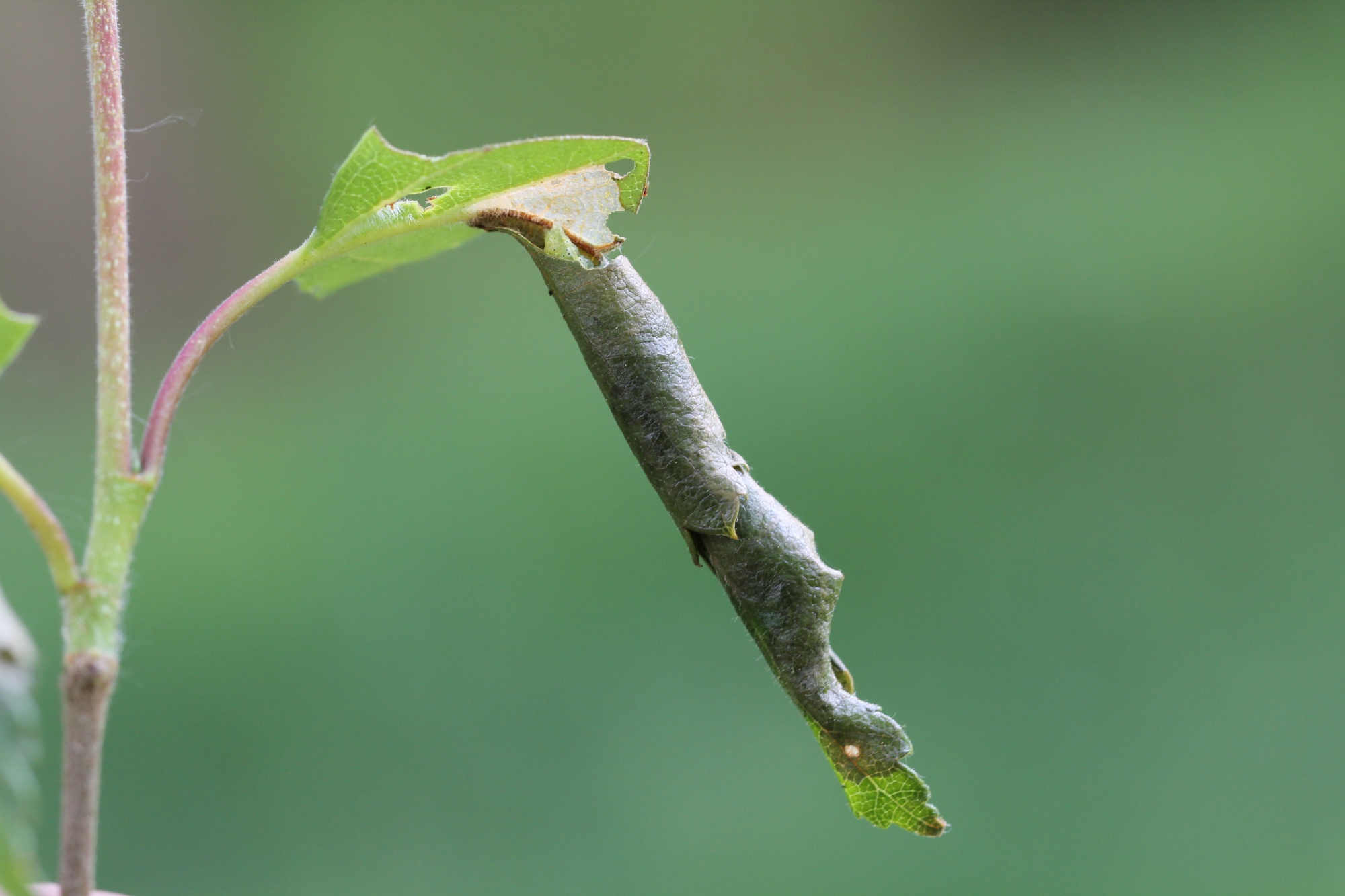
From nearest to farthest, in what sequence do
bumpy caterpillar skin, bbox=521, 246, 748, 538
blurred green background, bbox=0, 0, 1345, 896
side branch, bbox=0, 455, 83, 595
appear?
1. side branch, bbox=0, 455, 83, 595
2. bumpy caterpillar skin, bbox=521, 246, 748, 538
3. blurred green background, bbox=0, 0, 1345, 896

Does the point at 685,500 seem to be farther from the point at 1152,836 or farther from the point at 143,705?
the point at 143,705

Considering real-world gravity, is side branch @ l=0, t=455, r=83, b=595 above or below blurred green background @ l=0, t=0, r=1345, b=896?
below

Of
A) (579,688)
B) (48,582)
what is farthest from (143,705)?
(579,688)

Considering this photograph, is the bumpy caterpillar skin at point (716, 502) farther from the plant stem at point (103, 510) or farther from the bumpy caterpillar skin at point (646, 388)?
the plant stem at point (103, 510)

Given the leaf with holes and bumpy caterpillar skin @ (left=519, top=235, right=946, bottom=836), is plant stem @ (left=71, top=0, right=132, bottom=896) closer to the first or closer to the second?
the leaf with holes

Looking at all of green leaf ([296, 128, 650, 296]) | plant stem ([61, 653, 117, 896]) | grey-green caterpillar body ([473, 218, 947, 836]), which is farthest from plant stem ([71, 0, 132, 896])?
grey-green caterpillar body ([473, 218, 947, 836])

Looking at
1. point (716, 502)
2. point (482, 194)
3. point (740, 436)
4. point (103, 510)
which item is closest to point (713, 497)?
point (716, 502)

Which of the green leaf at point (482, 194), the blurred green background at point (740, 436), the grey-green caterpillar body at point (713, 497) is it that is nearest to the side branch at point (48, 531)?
the green leaf at point (482, 194)
